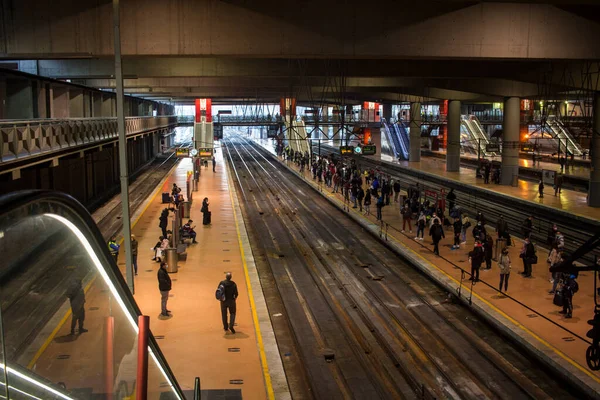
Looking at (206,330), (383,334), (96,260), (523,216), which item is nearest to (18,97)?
(206,330)

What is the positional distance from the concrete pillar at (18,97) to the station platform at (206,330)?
7.83m

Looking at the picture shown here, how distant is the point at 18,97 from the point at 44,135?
9.90m

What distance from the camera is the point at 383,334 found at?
1453 centimetres

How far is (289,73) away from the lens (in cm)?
2933

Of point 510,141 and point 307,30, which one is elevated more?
point 307,30

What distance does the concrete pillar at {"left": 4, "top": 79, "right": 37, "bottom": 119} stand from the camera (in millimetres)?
27203

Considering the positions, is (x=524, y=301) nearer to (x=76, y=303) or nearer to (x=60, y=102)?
(x=76, y=303)

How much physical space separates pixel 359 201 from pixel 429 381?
21.3m

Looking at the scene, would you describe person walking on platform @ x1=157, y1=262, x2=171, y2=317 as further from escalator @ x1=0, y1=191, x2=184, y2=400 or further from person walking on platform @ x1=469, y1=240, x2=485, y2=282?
escalator @ x1=0, y1=191, x2=184, y2=400

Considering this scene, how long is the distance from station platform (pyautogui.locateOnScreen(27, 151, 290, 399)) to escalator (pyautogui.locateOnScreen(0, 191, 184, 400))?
22 mm

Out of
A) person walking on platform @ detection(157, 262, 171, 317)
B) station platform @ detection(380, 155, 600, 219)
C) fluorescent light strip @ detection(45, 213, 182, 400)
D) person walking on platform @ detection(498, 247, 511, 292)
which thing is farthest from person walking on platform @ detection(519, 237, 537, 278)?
fluorescent light strip @ detection(45, 213, 182, 400)

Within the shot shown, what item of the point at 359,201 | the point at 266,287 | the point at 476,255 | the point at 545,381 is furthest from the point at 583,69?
the point at 545,381

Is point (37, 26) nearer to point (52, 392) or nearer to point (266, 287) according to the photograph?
point (266, 287)

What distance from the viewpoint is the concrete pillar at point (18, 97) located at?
27203 mm
